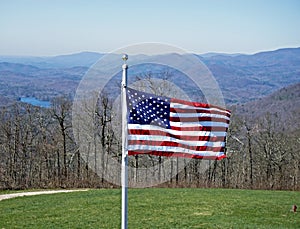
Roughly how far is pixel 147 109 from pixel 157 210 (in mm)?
8386

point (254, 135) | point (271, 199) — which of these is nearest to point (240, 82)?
point (254, 135)

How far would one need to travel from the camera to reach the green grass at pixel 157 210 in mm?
13680

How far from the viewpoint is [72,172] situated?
1351 inches

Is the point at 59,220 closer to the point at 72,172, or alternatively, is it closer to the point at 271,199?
the point at 271,199

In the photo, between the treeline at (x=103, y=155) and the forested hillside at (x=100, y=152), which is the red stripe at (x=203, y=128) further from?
the forested hillside at (x=100, y=152)

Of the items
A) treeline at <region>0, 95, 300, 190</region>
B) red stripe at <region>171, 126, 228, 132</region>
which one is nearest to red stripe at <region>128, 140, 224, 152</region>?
red stripe at <region>171, 126, 228, 132</region>

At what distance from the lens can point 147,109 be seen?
7.92 metres

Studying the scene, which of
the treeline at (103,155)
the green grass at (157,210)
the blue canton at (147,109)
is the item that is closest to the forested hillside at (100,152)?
the treeline at (103,155)

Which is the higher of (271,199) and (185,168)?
(271,199)

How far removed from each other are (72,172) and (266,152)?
15.8 m

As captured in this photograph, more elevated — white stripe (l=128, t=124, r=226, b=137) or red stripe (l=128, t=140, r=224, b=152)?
white stripe (l=128, t=124, r=226, b=137)

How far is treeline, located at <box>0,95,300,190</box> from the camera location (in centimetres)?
3062

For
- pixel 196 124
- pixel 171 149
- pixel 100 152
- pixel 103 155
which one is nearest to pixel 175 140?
pixel 171 149

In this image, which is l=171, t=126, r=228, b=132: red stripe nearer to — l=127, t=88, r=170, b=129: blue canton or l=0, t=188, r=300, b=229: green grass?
l=127, t=88, r=170, b=129: blue canton
